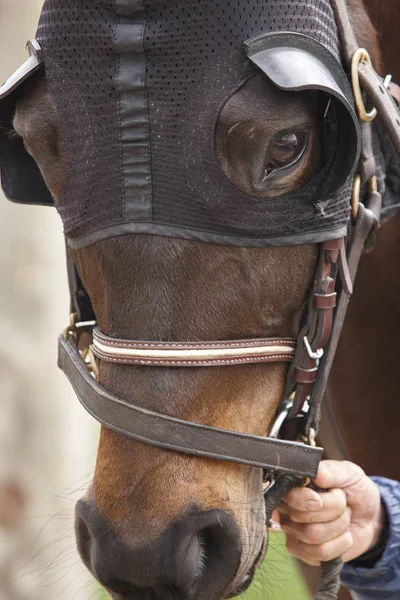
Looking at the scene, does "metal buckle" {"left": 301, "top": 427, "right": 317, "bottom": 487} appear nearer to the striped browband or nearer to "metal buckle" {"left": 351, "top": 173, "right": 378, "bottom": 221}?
the striped browband

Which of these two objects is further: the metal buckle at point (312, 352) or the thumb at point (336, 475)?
the thumb at point (336, 475)

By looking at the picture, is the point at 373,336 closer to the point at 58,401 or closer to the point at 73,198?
the point at 73,198

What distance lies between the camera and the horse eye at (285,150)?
1.72 metres

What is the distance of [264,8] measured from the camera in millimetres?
1705

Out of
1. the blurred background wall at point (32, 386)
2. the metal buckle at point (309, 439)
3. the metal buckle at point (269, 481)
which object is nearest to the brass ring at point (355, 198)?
the metal buckle at point (309, 439)

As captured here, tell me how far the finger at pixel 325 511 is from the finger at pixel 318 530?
15 mm

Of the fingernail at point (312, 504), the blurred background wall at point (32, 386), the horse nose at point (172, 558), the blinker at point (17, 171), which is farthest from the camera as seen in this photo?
the blurred background wall at point (32, 386)

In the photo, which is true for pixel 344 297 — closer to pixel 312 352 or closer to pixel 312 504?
pixel 312 352

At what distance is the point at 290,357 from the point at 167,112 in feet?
1.81

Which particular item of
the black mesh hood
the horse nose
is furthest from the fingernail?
the black mesh hood

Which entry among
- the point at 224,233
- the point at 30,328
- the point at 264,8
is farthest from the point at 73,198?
the point at 30,328

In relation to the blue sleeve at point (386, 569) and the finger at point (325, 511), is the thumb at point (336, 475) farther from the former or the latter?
the blue sleeve at point (386, 569)

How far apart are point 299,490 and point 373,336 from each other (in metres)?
0.82

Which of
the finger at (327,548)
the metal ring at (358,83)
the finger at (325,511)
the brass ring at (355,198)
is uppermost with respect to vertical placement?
the metal ring at (358,83)
